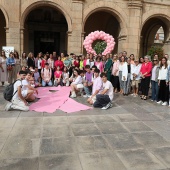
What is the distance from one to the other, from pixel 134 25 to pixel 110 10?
1.98m

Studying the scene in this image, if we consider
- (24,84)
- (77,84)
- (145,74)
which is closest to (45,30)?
(77,84)

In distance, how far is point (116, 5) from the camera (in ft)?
48.1

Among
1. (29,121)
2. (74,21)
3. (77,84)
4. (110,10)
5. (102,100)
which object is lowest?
(29,121)

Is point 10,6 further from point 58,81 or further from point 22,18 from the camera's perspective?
point 58,81

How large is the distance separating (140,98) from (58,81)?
4.04m

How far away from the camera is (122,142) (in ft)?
13.7

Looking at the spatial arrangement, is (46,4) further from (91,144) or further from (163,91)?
(91,144)

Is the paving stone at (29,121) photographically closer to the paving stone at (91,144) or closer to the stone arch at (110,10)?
the paving stone at (91,144)

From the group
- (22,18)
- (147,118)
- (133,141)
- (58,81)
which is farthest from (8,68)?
(133,141)

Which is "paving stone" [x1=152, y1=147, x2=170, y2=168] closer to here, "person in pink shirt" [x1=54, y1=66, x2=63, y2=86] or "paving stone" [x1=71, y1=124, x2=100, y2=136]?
"paving stone" [x1=71, y1=124, x2=100, y2=136]

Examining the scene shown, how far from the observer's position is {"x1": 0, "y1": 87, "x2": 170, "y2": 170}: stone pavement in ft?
11.0

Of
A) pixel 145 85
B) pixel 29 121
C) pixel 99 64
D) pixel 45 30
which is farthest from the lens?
pixel 45 30

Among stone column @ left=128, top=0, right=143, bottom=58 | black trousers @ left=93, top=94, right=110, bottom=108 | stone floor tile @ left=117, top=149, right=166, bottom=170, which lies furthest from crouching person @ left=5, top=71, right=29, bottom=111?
stone column @ left=128, top=0, right=143, bottom=58

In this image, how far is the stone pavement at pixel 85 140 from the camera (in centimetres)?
336
